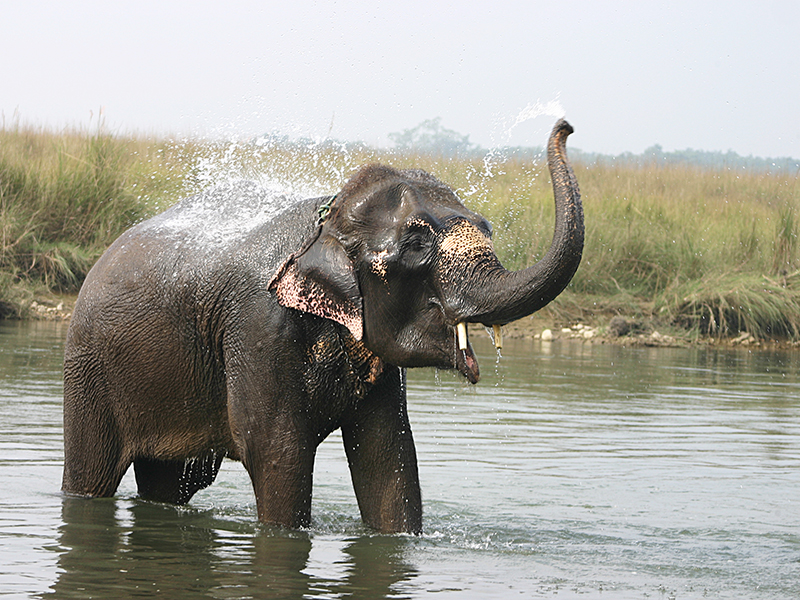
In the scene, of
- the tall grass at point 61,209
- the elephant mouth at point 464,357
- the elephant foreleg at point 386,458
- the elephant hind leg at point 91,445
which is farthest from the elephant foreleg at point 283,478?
the tall grass at point 61,209

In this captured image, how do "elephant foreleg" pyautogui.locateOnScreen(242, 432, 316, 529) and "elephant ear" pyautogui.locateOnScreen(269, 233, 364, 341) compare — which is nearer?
"elephant ear" pyautogui.locateOnScreen(269, 233, 364, 341)

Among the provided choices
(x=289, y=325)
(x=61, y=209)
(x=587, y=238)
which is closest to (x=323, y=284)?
(x=289, y=325)

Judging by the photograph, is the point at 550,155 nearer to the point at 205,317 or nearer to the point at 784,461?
the point at 205,317

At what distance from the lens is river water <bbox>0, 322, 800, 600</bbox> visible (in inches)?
214

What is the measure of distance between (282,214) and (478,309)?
1425mm

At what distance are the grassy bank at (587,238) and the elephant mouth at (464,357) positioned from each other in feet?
36.7

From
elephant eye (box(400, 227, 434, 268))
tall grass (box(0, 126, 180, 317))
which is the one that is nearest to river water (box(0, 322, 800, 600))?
elephant eye (box(400, 227, 434, 268))

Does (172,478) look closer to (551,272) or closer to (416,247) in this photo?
(416,247)

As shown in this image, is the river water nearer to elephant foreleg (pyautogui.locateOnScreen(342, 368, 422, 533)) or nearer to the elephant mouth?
elephant foreleg (pyautogui.locateOnScreen(342, 368, 422, 533))

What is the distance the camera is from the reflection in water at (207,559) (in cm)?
521

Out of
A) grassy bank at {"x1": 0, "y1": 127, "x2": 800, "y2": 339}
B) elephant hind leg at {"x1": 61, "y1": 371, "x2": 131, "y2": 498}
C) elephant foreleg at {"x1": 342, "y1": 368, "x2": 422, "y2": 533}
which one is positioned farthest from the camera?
grassy bank at {"x1": 0, "y1": 127, "x2": 800, "y2": 339}

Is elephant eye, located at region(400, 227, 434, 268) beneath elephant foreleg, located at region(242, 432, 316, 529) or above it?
above

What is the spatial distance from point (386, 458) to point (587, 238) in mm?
13280

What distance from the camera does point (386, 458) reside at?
6.13 metres
